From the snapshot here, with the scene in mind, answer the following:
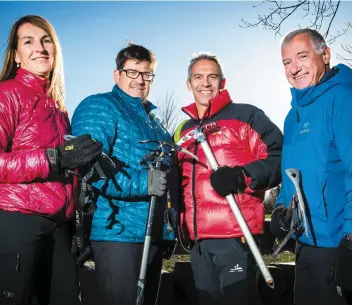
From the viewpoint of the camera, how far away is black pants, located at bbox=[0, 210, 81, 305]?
261 centimetres

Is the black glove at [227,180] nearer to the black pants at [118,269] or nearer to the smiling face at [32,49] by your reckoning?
the black pants at [118,269]

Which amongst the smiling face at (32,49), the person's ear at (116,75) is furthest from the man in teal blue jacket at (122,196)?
the smiling face at (32,49)

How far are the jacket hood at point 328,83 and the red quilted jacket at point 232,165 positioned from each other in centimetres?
49

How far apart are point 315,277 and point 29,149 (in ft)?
7.68

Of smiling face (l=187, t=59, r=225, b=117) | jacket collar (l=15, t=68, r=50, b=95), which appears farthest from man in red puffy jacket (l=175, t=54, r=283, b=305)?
jacket collar (l=15, t=68, r=50, b=95)

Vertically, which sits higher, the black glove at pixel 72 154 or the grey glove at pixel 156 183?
the black glove at pixel 72 154

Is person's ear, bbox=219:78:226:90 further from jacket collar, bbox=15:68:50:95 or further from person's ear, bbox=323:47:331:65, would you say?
jacket collar, bbox=15:68:50:95

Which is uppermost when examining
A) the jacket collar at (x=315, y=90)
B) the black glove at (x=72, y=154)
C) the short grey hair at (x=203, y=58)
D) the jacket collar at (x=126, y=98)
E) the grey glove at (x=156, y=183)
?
the short grey hair at (x=203, y=58)

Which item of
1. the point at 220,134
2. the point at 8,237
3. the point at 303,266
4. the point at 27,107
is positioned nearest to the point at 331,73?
the point at 220,134

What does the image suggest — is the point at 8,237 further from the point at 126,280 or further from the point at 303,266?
the point at 303,266

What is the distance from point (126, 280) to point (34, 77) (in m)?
1.74

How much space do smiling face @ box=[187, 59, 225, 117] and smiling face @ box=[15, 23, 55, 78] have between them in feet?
4.62

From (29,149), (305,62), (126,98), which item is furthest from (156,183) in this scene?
(305,62)

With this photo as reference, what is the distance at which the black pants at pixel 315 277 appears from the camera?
272 centimetres
